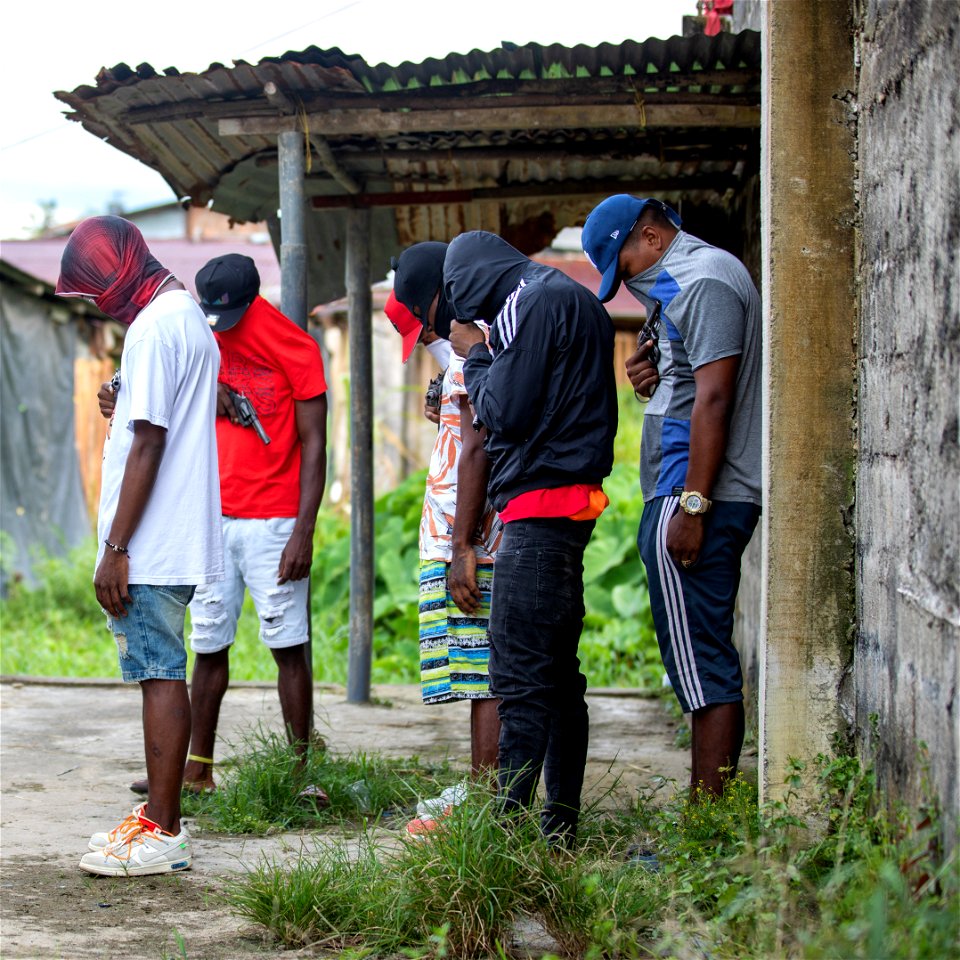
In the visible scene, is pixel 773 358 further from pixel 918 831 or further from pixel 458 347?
pixel 918 831

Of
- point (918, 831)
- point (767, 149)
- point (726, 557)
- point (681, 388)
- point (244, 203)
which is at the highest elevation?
point (244, 203)

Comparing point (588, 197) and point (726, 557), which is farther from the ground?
point (588, 197)

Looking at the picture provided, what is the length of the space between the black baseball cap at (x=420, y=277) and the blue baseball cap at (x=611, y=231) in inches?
21.3

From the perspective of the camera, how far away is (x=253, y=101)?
5379 mm

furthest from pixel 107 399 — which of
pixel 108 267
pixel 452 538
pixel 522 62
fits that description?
pixel 522 62

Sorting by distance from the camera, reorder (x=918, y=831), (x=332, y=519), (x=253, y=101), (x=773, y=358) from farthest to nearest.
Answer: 1. (x=332, y=519)
2. (x=253, y=101)
3. (x=773, y=358)
4. (x=918, y=831)

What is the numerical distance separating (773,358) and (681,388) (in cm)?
41

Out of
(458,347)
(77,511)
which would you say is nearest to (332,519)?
(77,511)

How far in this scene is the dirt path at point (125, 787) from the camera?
10.6 feet

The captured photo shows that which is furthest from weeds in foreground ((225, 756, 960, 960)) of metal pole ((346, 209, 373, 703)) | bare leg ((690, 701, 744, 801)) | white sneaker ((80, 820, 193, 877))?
metal pole ((346, 209, 373, 703))

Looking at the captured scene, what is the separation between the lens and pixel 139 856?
3.70 meters

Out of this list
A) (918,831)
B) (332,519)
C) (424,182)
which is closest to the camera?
(918,831)

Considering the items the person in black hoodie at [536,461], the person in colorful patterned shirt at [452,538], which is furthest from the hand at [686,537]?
the person in colorful patterned shirt at [452,538]

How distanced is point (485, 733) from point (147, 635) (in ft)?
3.79
